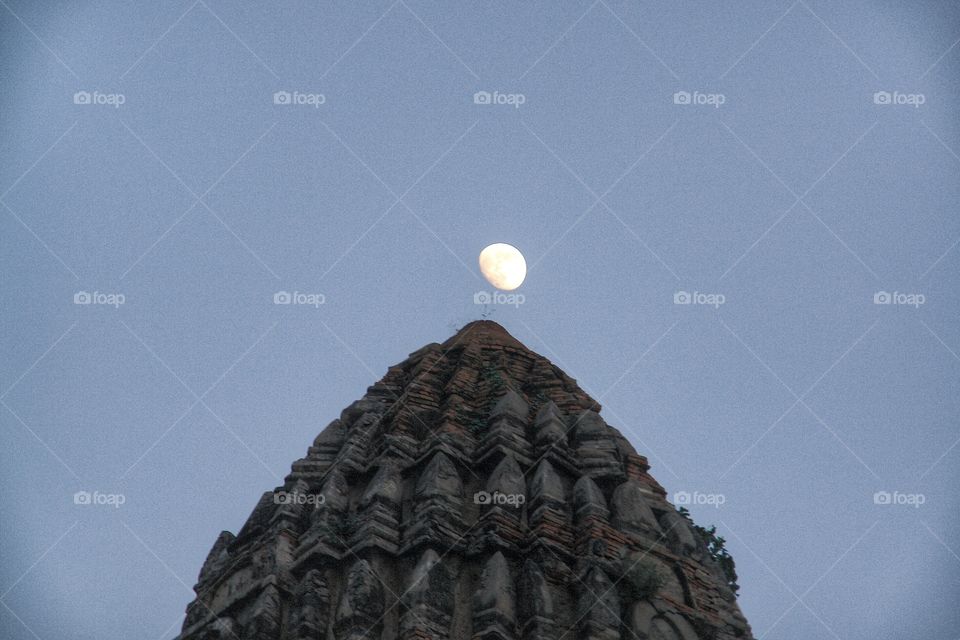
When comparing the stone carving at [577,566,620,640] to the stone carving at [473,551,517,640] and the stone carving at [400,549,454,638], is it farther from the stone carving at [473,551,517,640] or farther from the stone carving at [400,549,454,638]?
the stone carving at [400,549,454,638]

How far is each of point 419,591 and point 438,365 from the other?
5.23 meters

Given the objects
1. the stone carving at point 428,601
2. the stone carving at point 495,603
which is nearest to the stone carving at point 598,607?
the stone carving at point 495,603

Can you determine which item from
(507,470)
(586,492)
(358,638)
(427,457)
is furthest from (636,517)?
(358,638)

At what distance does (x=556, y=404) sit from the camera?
13.7 metres

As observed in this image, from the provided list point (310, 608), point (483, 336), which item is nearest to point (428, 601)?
point (310, 608)

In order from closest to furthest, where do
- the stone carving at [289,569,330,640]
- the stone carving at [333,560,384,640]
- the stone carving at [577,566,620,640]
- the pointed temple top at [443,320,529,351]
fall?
the stone carving at [577,566,620,640] < the stone carving at [333,560,384,640] < the stone carving at [289,569,330,640] < the pointed temple top at [443,320,529,351]

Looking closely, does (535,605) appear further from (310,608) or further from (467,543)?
(310,608)

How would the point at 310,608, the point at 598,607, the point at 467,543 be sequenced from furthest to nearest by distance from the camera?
the point at 467,543 < the point at 310,608 < the point at 598,607

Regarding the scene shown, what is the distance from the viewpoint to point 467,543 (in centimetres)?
1077

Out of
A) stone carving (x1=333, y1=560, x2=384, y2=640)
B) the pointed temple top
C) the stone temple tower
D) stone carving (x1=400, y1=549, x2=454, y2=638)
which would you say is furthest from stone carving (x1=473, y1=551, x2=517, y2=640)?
the pointed temple top

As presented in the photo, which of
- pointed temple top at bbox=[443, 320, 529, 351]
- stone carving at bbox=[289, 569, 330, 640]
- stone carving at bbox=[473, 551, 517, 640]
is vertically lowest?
stone carving at bbox=[289, 569, 330, 640]

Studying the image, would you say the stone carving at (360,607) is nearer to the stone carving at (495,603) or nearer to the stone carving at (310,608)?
the stone carving at (310,608)

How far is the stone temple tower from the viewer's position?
9953 millimetres

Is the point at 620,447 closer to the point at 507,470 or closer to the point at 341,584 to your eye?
the point at 507,470
